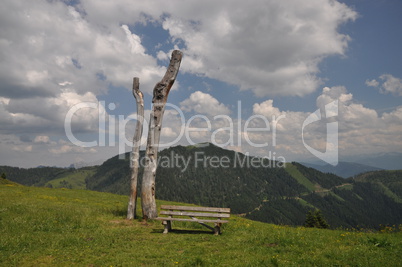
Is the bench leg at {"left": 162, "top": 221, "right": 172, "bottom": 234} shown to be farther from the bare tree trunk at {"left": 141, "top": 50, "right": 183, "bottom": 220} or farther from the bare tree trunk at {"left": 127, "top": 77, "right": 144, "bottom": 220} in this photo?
the bare tree trunk at {"left": 127, "top": 77, "right": 144, "bottom": 220}

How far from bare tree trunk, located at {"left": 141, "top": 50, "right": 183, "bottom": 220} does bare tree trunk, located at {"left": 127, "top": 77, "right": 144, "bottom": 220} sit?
85 cm

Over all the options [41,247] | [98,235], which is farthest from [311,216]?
[41,247]

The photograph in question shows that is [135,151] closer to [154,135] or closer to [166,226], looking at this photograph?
[154,135]

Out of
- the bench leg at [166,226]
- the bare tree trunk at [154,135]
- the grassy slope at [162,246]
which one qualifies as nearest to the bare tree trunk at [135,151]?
the bare tree trunk at [154,135]

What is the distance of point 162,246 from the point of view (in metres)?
11.2

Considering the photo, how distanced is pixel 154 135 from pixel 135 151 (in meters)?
2.13

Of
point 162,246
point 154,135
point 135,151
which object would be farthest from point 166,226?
point 135,151

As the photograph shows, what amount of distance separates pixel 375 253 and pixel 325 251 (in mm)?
1769

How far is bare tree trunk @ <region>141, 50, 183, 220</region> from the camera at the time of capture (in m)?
16.7

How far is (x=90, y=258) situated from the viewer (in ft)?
30.9

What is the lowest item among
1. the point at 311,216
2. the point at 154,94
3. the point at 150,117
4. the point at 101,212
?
the point at 311,216

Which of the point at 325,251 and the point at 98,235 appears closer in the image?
the point at 325,251

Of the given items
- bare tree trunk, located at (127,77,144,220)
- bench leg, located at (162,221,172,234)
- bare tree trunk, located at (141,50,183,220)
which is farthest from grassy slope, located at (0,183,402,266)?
bare tree trunk, located at (127,77,144,220)

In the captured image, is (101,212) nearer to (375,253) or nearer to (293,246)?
(293,246)
